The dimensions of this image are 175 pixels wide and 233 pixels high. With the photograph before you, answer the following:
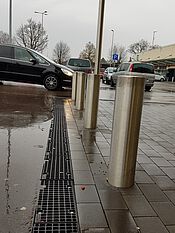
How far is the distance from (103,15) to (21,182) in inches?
170

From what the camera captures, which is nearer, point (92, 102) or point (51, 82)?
point (92, 102)

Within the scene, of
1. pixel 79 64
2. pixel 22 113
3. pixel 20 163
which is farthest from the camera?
pixel 79 64

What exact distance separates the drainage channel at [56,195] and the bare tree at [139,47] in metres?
83.0

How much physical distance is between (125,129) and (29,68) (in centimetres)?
1039

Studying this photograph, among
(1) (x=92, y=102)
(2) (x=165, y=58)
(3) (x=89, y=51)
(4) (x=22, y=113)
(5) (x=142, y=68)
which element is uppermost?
(3) (x=89, y=51)

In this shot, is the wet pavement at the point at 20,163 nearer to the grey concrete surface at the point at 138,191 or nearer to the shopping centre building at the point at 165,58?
the grey concrete surface at the point at 138,191

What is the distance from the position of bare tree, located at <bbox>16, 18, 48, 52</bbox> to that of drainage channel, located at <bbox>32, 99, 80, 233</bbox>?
44.8 m

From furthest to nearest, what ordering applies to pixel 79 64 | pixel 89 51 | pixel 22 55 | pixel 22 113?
pixel 89 51 < pixel 79 64 < pixel 22 55 < pixel 22 113

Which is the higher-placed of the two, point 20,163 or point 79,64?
point 79,64

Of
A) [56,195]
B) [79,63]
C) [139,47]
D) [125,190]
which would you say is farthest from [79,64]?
[139,47]

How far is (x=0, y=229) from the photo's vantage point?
2512mm

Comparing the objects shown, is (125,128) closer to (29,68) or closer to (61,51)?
(29,68)

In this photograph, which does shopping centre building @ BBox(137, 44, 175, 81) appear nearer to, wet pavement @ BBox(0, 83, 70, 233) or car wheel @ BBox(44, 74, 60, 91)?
car wheel @ BBox(44, 74, 60, 91)

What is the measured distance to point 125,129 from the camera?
3.40 m
